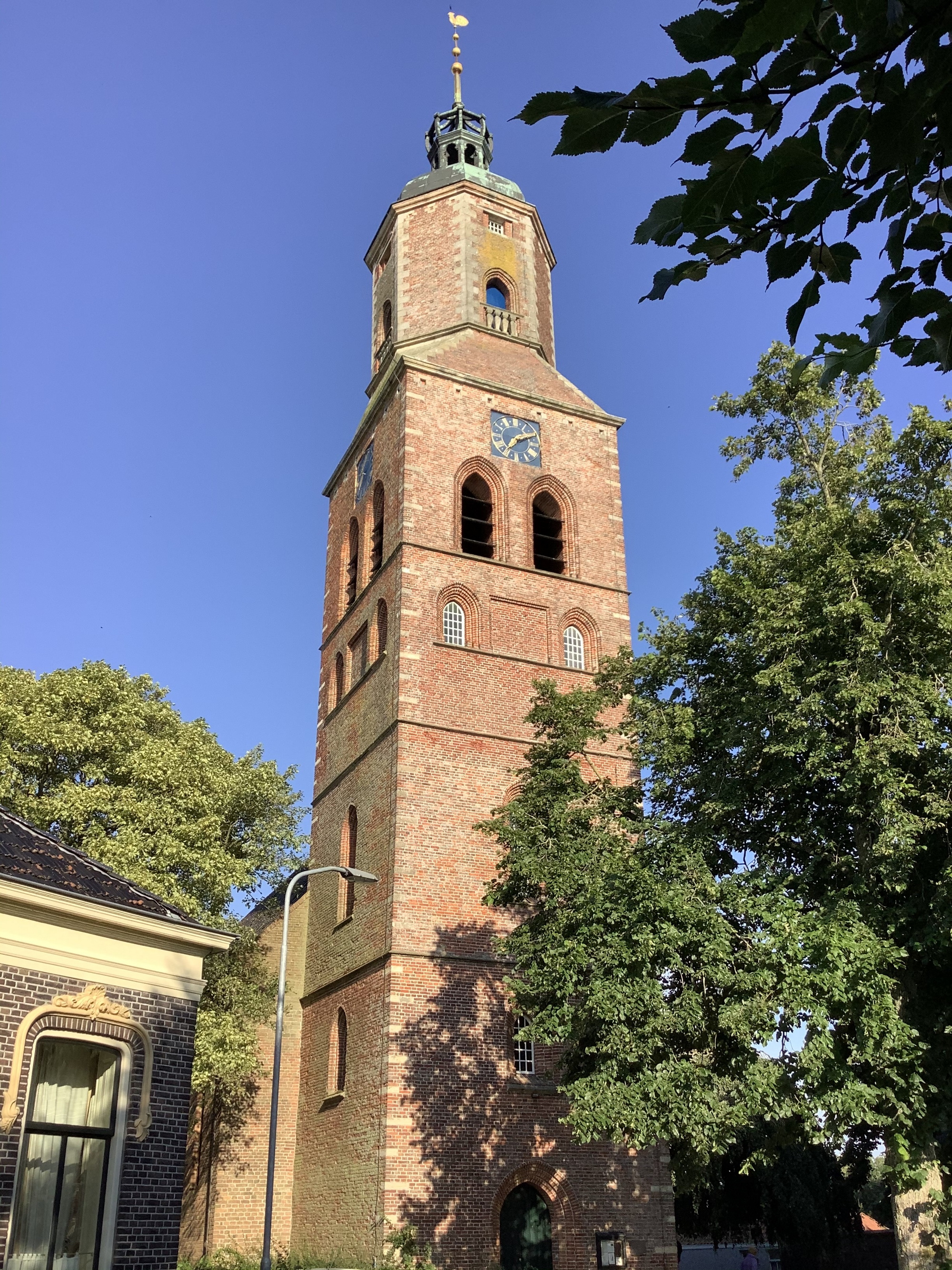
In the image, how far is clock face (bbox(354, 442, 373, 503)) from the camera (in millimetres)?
30922

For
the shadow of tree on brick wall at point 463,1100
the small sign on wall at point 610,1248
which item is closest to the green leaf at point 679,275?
the shadow of tree on brick wall at point 463,1100

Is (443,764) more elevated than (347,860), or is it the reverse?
(443,764)

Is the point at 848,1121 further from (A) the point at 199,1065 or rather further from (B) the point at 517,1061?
(A) the point at 199,1065

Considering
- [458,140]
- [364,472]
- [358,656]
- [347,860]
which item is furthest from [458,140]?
[347,860]

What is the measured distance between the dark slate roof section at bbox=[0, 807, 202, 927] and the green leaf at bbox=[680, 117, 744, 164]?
9.32 meters

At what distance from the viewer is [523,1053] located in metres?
22.1

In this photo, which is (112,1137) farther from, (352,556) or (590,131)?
(352,556)

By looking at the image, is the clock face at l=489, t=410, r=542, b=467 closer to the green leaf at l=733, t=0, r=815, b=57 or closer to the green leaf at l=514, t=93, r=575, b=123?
the green leaf at l=514, t=93, r=575, b=123

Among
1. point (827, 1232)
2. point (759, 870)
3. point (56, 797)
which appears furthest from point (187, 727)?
point (827, 1232)

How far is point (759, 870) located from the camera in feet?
50.4

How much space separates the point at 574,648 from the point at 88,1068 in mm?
18551

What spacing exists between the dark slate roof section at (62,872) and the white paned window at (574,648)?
16434mm

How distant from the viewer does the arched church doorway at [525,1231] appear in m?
20.3

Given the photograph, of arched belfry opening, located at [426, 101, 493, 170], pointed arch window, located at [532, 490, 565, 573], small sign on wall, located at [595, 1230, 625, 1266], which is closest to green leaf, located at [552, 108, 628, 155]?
small sign on wall, located at [595, 1230, 625, 1266]
